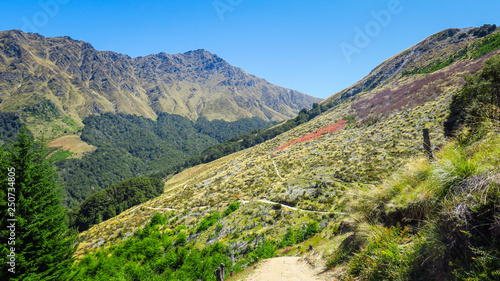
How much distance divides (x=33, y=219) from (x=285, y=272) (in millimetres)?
14178

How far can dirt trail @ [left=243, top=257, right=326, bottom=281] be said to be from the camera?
1083cm

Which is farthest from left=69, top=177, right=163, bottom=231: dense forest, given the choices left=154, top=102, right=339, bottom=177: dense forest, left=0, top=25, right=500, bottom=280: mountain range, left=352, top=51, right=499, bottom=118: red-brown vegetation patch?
left=352, top=51, right=499, bottom=118: red-brown vegetation patch

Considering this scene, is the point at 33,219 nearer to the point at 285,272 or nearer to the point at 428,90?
the point at 285,272

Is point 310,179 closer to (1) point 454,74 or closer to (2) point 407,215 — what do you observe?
(2) point 407,215

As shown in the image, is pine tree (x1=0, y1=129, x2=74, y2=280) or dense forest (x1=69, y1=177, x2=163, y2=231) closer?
pine tree (x1=0, y1=129, x2=74, y2=280)

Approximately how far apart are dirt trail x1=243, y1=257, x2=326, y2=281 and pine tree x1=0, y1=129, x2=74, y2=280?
11.2 meters

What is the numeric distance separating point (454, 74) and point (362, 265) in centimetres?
5924

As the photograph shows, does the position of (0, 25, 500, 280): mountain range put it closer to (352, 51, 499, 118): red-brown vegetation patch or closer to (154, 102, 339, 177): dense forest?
(352, 51, 499, 118): red-brown vegetation patch

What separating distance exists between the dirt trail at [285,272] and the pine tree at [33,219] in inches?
440

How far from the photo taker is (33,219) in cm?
1163

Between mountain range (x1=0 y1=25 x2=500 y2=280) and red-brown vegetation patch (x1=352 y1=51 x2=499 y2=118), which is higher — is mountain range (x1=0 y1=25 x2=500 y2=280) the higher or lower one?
the lower one

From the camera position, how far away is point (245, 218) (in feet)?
91.7

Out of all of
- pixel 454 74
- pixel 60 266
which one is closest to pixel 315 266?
pixel 60 266

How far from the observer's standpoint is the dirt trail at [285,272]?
10828mm
